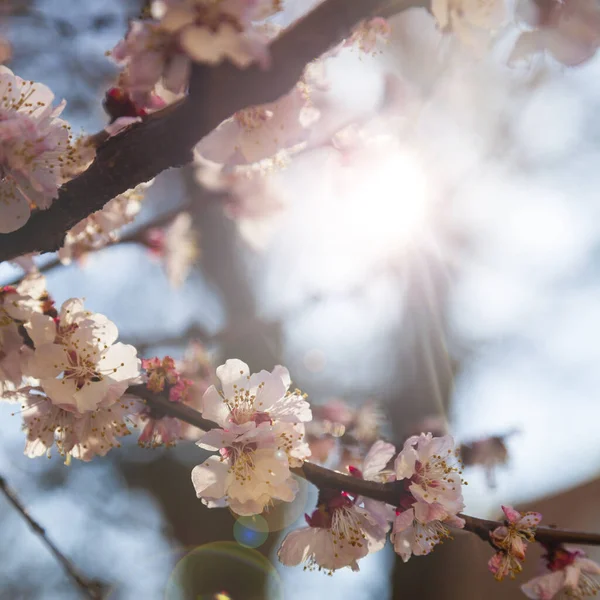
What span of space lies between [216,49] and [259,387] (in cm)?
67

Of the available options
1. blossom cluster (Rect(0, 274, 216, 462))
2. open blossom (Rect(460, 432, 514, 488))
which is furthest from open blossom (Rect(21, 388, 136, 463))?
open blossom (Rect(460, 432, 514, 488))

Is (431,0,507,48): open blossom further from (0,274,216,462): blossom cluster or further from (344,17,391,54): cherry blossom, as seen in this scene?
(0,274,216,462): blossom cluster

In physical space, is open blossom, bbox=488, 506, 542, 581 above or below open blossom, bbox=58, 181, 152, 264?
below

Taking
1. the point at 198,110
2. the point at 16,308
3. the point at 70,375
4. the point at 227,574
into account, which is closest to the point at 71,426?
the point at 70,375

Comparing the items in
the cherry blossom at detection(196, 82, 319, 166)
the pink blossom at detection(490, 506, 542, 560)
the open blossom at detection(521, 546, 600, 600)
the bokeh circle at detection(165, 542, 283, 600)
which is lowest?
the bokeh circle at detection(165, 542, 283, 600)

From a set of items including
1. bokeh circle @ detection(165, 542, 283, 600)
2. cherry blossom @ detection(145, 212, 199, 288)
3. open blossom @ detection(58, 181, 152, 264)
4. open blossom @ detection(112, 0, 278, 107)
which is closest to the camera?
open blossom @ detection(112, 0, 278, 107)

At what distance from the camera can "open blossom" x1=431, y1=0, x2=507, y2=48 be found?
2.82 ft

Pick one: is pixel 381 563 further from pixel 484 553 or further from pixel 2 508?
pixel 2 508

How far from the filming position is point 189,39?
0.61 metres

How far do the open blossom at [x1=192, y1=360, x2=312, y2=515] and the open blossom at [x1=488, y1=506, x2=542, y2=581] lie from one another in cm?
43

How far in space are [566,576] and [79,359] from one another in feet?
4.07

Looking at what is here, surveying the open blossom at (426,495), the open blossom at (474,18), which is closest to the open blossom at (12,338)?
the open blossom at (426,495)

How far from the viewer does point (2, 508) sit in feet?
13.5

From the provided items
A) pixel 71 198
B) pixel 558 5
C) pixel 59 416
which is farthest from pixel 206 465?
pixel 558 5
